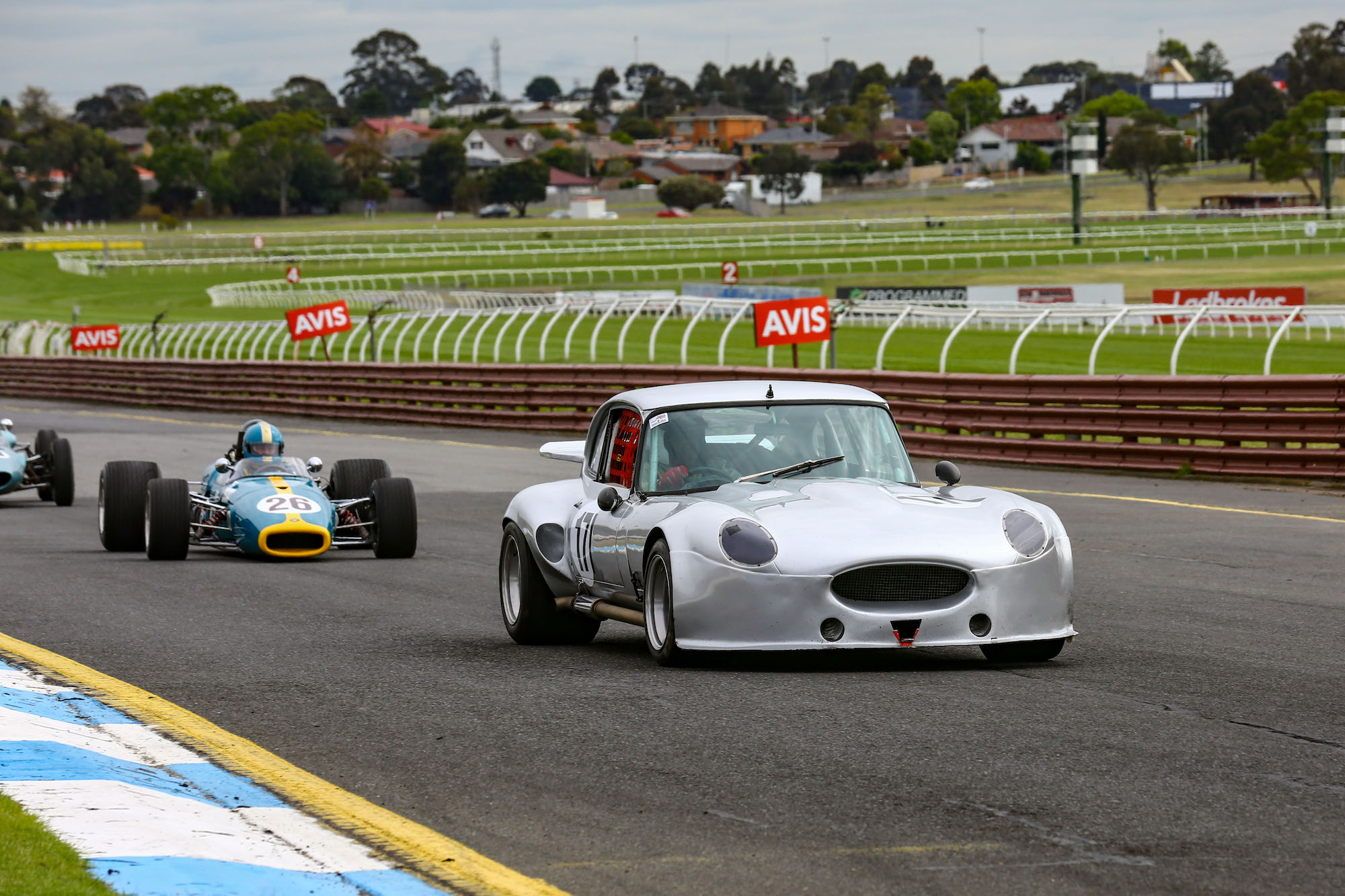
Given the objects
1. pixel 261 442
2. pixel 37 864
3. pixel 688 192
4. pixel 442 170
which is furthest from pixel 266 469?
pixel 442 170

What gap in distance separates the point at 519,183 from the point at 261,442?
154208 millimetres

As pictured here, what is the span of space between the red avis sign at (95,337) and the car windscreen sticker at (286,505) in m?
37.4

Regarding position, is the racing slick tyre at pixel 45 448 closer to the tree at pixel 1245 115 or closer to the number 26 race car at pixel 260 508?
the number 26 race car at pixel 260 508

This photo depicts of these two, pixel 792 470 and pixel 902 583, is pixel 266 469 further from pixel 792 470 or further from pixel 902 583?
pixel 902 583

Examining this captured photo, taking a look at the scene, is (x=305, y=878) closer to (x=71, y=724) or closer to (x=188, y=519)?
(x=71, y=724)

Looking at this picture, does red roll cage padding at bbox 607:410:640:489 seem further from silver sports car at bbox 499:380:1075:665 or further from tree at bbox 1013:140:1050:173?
tree at bbox 1013:140:1050:173

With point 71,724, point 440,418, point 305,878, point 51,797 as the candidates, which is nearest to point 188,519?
point 71,724

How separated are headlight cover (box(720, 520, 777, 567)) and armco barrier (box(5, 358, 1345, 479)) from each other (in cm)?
1257

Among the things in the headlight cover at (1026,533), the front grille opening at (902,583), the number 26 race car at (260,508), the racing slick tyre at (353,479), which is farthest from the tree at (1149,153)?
the front grille opening at (902,583)

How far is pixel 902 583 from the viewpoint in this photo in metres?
7.68

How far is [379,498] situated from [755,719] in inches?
308

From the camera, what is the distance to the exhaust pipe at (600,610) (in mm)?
8461

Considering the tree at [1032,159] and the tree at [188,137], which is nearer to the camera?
the tree at [188,137]

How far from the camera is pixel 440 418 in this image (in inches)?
1332
